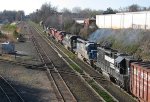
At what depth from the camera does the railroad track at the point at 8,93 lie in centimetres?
2286

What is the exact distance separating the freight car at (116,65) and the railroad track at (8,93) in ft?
23.5

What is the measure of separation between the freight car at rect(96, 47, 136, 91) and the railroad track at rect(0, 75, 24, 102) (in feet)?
23.5

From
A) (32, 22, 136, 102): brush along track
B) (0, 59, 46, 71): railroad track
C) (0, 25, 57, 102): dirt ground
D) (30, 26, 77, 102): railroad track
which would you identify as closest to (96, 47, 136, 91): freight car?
(32, 22, 136, 102): brush along track

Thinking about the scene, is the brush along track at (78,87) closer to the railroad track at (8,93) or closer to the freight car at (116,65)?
the freight car at (116,65)

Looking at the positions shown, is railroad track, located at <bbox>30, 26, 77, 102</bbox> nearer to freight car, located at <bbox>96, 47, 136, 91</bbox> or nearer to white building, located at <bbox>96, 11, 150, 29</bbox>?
freight car, located at <bbox>96, 47, 136, 91</bbox>

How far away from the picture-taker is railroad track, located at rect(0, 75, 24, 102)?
2286cm

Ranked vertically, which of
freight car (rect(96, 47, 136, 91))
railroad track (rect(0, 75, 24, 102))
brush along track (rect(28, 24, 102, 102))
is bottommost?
brush along track (rect(28, 24, 102, 102))

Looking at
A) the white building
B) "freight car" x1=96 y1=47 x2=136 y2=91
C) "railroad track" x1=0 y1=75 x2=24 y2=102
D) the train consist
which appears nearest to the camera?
the train consist

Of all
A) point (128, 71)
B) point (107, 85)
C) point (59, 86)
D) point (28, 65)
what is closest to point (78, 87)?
point (59, 86)

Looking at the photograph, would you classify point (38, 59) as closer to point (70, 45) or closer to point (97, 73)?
point (70, 45)

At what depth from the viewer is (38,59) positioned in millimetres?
45406

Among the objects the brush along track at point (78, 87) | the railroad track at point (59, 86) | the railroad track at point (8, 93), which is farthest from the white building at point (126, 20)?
the railroad track at point (8, 93)

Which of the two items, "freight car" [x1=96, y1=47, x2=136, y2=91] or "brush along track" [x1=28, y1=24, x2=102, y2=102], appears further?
"freight car" [x1=96, y1=47, x2=136, y2=91]

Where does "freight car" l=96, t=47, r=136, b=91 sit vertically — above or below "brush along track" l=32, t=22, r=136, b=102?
above
